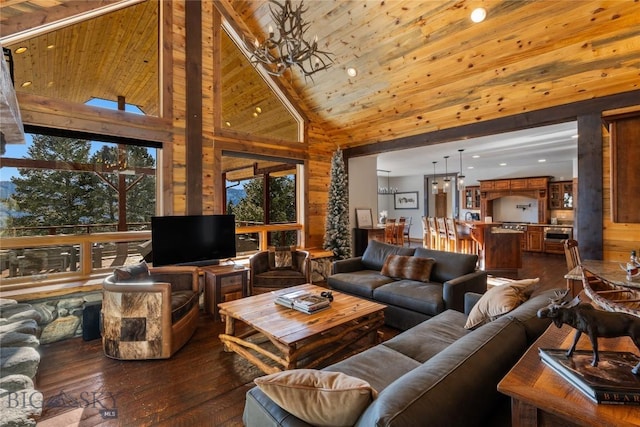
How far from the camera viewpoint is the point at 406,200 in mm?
12617

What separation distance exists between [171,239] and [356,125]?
13.0ft

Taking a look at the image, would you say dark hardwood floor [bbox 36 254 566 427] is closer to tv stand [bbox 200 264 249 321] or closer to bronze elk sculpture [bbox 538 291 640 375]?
tv stand [bbox 200 264 249 321]

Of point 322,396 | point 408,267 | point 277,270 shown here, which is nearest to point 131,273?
point 277,270

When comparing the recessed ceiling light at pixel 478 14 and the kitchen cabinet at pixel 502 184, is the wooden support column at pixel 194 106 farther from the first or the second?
the kitchen cabinet at pixel 502 184

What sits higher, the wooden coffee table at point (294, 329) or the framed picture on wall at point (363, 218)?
the framed picture on wall at point (363, 218)

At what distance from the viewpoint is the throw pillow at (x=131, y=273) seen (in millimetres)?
3059

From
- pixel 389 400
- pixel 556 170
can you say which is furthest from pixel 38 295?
pixel 556 170

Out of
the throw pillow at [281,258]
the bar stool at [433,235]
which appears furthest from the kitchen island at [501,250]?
the throw pillow at [281,258]

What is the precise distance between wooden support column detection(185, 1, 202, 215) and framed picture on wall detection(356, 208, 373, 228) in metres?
3.66

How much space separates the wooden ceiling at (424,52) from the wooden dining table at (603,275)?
1.99m

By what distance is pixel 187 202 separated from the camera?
4582 mm

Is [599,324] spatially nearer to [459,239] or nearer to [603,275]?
[603,275]

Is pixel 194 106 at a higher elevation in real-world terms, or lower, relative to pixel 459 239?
higher

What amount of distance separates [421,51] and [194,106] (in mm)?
3392
